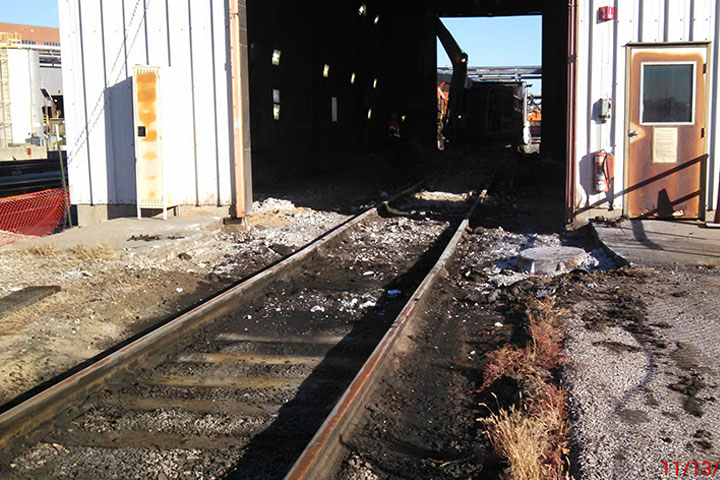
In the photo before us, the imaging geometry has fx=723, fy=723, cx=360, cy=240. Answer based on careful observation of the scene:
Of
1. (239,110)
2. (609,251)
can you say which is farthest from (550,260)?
(239,110)

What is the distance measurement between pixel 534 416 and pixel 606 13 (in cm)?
798

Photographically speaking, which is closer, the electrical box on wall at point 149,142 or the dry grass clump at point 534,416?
the dry grass clump at point 534,416

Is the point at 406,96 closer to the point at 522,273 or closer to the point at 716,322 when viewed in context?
the point at 522,273

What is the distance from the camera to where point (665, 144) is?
417 inches

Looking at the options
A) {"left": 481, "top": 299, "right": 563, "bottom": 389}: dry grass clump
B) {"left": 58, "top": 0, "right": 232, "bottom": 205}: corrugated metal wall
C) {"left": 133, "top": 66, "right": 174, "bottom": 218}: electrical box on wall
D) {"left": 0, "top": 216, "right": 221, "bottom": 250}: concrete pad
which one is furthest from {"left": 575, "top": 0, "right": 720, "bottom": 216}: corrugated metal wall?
{"left": 133, "top": 66, "right": 174, "bottom": 218}: electrical box on wall

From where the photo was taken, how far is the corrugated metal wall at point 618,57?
1033 centimetres

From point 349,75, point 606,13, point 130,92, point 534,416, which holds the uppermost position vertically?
point 349,75

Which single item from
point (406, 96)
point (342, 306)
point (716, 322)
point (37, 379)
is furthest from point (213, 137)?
point (406, 96)

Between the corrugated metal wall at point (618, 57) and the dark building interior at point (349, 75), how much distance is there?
33.2 ft

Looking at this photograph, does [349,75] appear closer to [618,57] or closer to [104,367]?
[618,57]
